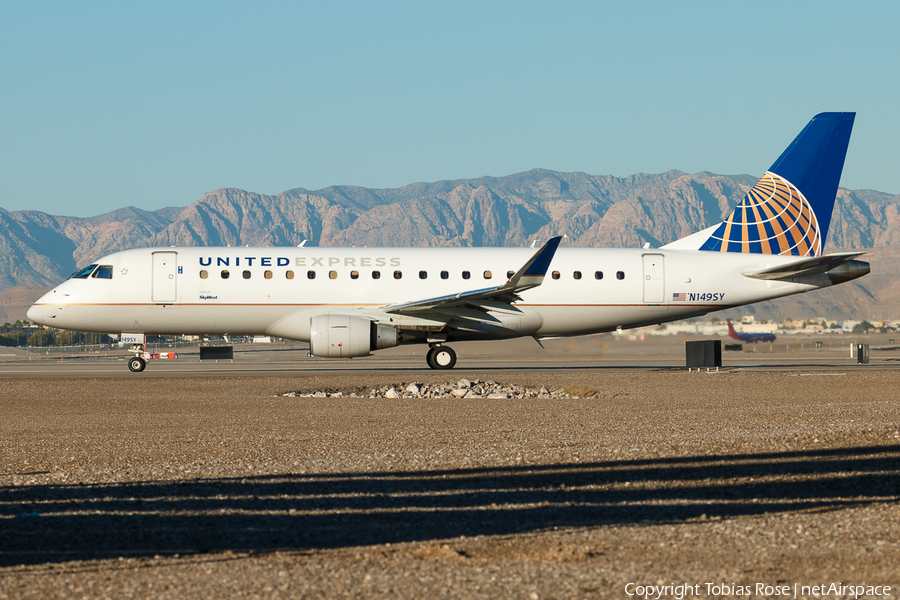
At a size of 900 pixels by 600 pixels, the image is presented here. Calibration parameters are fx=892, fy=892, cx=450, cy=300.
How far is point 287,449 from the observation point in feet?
37.9

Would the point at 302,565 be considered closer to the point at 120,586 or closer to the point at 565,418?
the point at 120,586

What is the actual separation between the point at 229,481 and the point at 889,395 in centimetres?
1609

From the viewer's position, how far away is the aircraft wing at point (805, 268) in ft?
90.7

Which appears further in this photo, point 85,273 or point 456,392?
point 85,273

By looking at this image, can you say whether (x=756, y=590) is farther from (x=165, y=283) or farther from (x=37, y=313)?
(x=37, y=313)

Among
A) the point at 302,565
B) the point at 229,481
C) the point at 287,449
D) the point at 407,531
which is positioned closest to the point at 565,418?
the point at 287,449

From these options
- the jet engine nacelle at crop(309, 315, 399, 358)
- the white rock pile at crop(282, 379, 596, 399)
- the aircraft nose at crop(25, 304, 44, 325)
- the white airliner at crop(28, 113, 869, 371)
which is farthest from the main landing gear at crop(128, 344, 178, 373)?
the white rock pile at crop(282, 379, 596, 399)

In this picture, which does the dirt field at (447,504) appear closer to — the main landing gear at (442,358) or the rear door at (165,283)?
the rear door at (165,283)

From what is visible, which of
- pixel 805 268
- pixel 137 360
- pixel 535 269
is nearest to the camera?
pixel 535 269

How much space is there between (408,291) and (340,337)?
3.32 m

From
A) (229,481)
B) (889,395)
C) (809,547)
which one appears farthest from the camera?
(889,395)

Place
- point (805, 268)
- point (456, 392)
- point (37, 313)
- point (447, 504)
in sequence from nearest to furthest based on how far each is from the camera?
point (447, 504) < point (456, 392) < point (805, 268) < point (37, 313)

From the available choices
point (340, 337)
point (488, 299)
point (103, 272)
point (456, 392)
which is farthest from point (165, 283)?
point (456, 392)

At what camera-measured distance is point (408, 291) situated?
29375 mm
